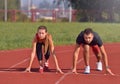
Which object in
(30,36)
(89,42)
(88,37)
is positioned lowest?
(30,36)

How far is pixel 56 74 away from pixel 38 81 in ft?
3.85

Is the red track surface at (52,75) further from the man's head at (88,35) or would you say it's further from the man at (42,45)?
the man's head at (88,35)

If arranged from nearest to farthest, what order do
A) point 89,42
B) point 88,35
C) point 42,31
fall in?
1. point 88,35
2. point 89,42
3. point 42,31

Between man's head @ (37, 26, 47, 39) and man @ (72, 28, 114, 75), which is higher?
man's head @ (37, 26, 47, 39)

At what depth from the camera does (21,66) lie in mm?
13633

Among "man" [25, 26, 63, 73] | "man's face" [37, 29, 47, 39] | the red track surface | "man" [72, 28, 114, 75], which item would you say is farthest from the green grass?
"man" [72, 28, 114, 75]

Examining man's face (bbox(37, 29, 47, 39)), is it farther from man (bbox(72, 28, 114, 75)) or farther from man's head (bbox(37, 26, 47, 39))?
man (bbox(72, 28, 114, 75))

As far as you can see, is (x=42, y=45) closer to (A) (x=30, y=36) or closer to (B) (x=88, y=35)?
(B) (x=88, y=35)

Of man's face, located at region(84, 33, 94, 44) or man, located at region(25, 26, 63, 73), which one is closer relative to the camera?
man's face, located at region(84, 33, 94, 44)

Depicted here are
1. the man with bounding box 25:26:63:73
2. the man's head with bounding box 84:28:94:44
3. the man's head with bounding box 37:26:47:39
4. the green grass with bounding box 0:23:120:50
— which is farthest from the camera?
the green grass with bounding box 0:23:120:50

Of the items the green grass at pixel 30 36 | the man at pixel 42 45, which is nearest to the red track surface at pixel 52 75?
the man at pixel 42 45

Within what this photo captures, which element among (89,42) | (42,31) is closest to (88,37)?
(89,42)

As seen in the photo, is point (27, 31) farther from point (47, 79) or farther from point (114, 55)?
point (47, 79)

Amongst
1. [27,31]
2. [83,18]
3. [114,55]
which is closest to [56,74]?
[114,55]
